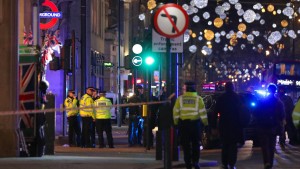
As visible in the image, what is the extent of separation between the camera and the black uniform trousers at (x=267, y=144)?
1377 centimetres

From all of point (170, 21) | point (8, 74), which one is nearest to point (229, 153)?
point (170, 21)

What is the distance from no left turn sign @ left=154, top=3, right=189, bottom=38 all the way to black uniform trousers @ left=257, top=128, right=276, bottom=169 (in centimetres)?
349

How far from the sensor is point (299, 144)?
22.9 meters

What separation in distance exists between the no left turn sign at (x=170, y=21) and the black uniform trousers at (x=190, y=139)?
2.45 metres

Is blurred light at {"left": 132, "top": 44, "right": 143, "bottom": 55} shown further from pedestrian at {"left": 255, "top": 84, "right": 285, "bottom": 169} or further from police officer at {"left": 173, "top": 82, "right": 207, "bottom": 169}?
police officer at {"left": 173, "top": 82, "right": 207, "bottom": 169}

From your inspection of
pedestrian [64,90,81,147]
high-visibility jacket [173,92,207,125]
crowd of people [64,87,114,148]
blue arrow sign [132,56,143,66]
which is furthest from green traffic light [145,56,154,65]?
high-visibility jacket [173,92,207,125]

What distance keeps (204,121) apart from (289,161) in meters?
4.19

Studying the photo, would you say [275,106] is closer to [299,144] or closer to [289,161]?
[289,161]

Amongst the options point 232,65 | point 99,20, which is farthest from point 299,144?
point 232,65

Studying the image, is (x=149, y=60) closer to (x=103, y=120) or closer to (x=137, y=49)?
(x=137, y=49)

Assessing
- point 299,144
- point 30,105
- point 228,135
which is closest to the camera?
point 228,135

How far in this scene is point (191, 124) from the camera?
Answer: 13336 mm

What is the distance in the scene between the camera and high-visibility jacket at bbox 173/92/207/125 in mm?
13359

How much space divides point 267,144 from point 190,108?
71.4 inches
